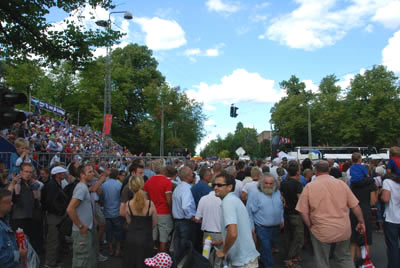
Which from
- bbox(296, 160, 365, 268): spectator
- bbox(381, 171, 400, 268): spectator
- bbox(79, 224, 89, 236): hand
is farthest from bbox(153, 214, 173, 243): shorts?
bbox(381, 171, 400, 268): spectator

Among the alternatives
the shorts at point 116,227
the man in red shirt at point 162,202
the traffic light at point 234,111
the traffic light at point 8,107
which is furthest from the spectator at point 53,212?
the traffic light at point 234,111

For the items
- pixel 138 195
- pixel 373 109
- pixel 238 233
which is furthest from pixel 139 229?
pixel 373 109

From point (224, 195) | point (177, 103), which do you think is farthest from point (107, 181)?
point (177, 103)

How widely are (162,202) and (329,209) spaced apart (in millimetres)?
3112

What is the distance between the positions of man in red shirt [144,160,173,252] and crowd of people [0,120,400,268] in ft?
0.06

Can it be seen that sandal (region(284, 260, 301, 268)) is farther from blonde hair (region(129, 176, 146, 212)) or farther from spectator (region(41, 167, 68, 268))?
spectator (region(41, 167, 68, 268))

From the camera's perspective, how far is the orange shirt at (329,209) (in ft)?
15.1

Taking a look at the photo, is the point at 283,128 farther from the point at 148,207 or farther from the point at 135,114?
the point at 148,207

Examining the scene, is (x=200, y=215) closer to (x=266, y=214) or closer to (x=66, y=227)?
(x=266, y=214)

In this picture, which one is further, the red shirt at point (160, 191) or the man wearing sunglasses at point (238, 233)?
the red shirt at point (160, 191)

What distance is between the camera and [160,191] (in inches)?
251

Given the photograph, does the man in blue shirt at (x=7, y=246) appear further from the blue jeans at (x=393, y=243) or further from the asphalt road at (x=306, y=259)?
the blue jeans at (x=393, y=243)

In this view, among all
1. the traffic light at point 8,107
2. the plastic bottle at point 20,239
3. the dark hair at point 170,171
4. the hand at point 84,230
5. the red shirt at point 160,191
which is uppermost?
the traffic light at point 8,107

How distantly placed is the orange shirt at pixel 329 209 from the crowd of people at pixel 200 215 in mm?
14
